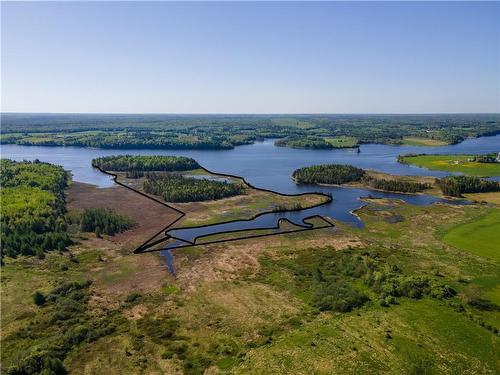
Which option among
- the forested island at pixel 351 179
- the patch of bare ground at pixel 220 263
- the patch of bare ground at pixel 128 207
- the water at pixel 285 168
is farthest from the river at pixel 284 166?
the patch of bare ground at pixel 220 263

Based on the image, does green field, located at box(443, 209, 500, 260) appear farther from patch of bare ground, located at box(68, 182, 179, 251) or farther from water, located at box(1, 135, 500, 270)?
patch of bare ground, located at box(68, 182, 179, 251)

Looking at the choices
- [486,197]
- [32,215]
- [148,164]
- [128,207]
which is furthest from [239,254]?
[148,164]

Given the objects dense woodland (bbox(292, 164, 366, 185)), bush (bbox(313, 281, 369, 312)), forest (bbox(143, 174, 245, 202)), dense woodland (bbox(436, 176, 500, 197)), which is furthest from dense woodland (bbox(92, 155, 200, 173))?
bush (bbox(313, 281, 369, 312))

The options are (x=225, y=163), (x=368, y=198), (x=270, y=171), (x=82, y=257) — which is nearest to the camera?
(x=82, y=257)

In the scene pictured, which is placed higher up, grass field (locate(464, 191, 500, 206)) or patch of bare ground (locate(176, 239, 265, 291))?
grass field (locate(464, 191, 500, 206))

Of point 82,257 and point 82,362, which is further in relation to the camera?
point 82,257

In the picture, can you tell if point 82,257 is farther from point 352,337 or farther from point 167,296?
point 352,337

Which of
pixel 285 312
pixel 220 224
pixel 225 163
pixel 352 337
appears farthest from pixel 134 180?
pixel 352 337
